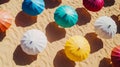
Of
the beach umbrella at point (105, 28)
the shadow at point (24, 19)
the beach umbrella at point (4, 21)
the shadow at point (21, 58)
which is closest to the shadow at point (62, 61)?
the shadow at point (21, 58)

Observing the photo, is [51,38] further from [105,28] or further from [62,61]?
[105,28]

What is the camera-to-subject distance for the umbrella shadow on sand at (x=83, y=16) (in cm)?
1398

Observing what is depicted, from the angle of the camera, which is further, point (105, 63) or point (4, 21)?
point (105, 63)

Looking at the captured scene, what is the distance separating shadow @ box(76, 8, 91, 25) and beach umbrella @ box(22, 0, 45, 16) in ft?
7.93

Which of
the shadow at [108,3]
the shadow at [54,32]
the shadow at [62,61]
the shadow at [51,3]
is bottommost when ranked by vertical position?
the shadow at [62,61]

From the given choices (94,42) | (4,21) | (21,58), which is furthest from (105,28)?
(4,21)

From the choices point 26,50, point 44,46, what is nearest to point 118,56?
point 44,46

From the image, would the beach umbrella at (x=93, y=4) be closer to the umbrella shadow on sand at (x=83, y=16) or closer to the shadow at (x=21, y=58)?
the umbrella shadow on sand at (x=83, y=16)

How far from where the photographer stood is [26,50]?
11438 millimetres

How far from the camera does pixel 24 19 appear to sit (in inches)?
516

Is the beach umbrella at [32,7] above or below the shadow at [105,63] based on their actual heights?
above

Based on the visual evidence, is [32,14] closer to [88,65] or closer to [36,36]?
[36,36]

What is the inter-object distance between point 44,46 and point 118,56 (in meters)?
3.40

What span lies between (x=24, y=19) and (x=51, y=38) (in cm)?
166
